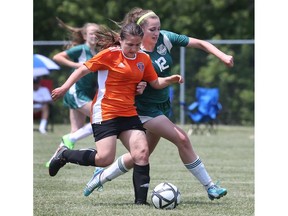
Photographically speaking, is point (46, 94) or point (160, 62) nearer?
point (160, 62)

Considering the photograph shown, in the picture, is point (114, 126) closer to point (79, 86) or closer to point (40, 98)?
point (79, 86)

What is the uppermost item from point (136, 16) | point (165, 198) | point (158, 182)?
point (136, 16)

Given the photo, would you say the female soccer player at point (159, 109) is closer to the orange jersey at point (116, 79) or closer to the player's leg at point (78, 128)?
the orange jersey at point (116, 79)

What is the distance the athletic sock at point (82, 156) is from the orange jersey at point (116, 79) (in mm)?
272

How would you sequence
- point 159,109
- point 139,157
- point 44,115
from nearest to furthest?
point 139,157 < point 159,109 < point 44,115

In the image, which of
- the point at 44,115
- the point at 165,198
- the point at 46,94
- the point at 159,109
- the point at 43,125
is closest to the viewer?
the point at 165,198

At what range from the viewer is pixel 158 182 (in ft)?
27.6

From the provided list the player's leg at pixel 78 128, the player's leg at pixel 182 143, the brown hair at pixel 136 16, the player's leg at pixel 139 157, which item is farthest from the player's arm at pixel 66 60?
the player's leg at pixel 139 157

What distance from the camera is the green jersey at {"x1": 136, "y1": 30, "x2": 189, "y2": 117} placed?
22.6 ft

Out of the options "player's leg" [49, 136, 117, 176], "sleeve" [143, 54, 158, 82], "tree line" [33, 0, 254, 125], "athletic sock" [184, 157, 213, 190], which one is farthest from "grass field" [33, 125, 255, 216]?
"tree line" [33, 0, 254, 125]

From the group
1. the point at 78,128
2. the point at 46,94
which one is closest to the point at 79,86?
the point at 78,128

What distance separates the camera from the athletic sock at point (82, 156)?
259 inches

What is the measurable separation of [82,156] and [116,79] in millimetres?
707

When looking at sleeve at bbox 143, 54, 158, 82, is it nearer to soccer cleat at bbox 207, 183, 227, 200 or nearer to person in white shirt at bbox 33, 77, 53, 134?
soccer cleat at bbox 207, 183, 227, 200
